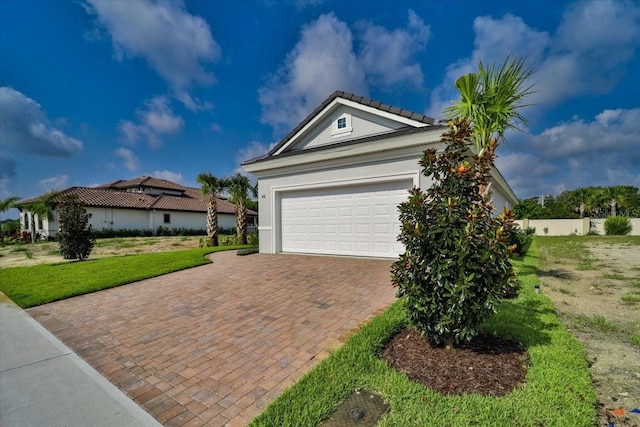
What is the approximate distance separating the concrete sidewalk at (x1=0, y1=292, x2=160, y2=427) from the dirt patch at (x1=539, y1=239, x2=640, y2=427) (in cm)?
415

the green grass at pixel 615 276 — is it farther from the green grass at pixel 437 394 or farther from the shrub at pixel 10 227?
the shrub at pixel 10 227

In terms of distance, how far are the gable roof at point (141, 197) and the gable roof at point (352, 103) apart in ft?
52.7

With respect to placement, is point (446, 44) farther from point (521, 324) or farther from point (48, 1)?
point (48, 1)

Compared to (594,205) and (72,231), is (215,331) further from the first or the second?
(594,205)

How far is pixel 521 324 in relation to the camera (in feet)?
13.6

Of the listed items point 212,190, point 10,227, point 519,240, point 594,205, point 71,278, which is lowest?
point 71,278

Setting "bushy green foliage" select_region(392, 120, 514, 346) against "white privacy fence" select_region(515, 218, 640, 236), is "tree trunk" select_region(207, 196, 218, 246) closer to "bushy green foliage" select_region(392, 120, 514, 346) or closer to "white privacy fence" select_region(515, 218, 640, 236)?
"bushy green foliage" select_region(392, 120, 514, 346)

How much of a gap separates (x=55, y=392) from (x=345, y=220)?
Result: 8.05 m

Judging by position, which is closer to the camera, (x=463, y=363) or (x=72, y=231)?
(x=463, y=363)

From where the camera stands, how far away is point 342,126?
1106 cm

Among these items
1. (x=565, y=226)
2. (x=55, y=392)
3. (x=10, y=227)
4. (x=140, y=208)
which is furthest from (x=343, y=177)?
(x=10, y=227)

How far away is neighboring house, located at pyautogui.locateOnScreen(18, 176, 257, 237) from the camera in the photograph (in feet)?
84.0

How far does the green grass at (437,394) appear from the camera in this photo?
7.25 feet

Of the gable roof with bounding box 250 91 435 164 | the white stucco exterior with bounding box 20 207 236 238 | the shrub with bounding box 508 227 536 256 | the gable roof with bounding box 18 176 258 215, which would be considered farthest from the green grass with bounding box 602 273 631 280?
the white stucco exterior with bounding box 20 207 236 238
